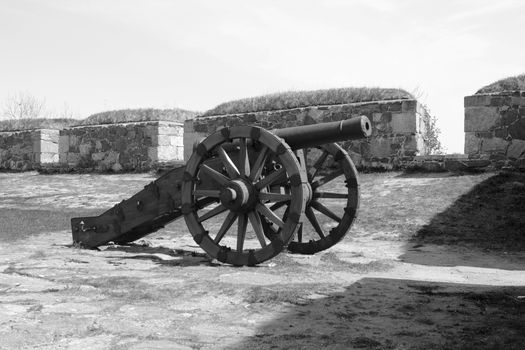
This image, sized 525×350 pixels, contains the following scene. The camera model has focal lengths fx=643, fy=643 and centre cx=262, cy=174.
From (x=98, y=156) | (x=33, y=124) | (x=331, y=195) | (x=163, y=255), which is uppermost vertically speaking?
(x=33, y=124)

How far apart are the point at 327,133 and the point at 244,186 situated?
3.11ft

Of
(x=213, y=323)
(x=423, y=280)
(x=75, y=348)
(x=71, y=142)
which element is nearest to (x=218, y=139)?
(x=423, y=280)

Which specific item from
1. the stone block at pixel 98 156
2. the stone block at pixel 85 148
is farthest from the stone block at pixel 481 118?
the stone block at pixel 85 148

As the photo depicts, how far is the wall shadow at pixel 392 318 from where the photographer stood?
346 cm

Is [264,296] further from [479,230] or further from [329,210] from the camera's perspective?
[479,230]

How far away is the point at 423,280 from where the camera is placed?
561cm

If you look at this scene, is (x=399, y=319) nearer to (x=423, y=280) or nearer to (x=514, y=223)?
(x=423, y=280)

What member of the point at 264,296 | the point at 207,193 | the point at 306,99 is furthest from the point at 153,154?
the point at 264,296

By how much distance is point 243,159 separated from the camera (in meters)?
6.24

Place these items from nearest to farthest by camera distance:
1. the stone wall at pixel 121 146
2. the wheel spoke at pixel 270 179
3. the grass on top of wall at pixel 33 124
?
the wheel spoke at pixel 270 179, the stone wall at pixel 121 146, the grass on top of wall at pixel 33 124

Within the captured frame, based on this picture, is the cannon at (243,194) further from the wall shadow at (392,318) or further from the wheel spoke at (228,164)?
the wall shadow at (392,318)

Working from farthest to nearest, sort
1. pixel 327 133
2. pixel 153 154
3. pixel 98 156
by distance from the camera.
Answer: pixel 98 156, pixel 153 154, pixel 327 133

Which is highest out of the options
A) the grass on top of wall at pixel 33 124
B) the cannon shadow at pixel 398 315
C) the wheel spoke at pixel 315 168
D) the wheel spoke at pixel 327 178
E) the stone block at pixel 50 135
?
the grass on top of wall at pixel 33 124

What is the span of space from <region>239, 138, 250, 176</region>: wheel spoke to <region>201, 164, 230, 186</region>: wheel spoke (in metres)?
0.18
